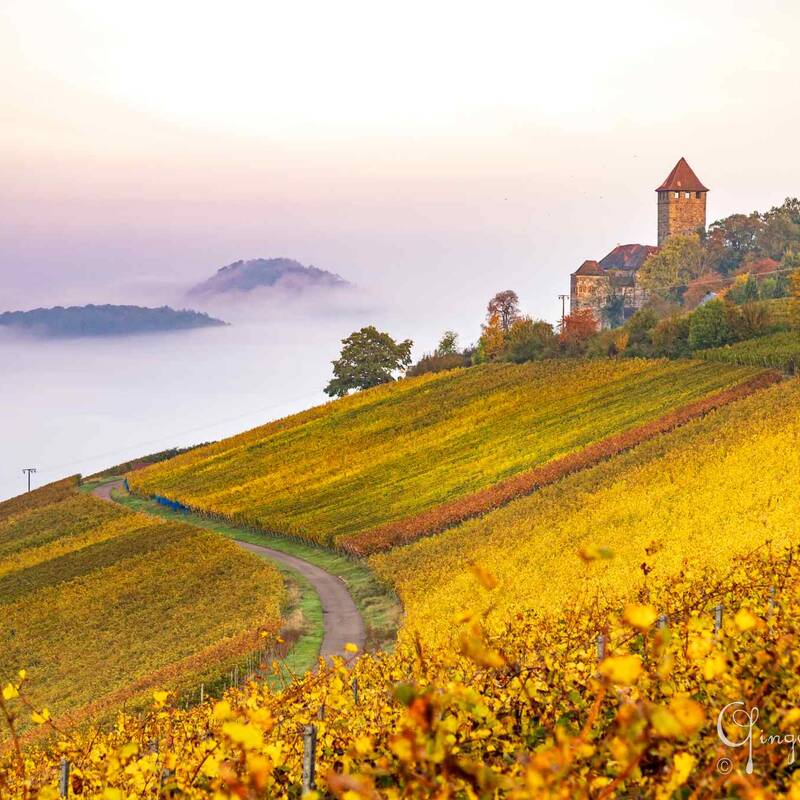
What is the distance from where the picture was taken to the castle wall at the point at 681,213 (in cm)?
17175

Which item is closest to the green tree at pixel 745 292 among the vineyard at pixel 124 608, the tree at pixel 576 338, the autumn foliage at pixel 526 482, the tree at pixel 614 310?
the tree at pixel 614 310

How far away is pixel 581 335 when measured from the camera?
8744cm

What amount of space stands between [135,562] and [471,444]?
983 inches

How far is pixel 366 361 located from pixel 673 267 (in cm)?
6471

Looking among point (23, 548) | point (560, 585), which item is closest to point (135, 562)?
point (23, 548)

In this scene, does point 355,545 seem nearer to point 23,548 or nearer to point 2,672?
point 2,672

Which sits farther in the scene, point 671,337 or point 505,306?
point 505,306

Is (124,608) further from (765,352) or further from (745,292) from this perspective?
(745,292)

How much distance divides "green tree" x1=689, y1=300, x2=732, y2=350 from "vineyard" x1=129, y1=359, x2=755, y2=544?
3.93m

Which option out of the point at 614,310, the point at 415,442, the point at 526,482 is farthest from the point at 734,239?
the point at 526,482

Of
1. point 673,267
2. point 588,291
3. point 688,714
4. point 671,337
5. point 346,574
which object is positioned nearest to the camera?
point 688,714

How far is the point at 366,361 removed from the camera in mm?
113125

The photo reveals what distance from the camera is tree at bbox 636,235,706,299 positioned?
15075 cm

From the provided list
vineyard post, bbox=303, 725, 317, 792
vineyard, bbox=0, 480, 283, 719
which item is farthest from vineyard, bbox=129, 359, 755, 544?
vineyard post, bbox=303, 725, 317, 792
